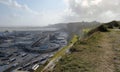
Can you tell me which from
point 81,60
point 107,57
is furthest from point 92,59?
point 107,57

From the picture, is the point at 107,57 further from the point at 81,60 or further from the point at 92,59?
the point at 81,60

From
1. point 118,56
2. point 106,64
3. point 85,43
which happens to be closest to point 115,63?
point 106,64

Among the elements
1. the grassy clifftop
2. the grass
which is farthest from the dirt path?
the grass

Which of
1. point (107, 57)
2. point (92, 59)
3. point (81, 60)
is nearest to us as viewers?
point (81, 60)

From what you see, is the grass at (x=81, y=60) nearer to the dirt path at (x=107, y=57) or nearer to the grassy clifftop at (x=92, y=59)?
the grassy clifftop at (x=92, y=59)

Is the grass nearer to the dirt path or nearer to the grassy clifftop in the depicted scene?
the grassy clifftop

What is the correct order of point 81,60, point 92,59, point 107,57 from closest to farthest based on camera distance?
1. point 81,60
2. point 92,59
3. point 107,57

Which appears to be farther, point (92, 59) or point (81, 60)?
point (92, 59)

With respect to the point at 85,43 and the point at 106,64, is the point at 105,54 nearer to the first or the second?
the point at 106,64

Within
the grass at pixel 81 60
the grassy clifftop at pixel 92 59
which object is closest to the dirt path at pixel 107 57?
the grassy clifftop at pixel 92 59

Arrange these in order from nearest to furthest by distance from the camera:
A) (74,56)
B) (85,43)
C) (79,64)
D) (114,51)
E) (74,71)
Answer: (74,71)
(79,64)
(74,56)
(114,51)
(85,43)

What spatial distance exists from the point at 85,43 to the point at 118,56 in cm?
226

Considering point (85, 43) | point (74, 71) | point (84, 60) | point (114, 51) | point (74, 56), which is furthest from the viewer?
point (85, 43)

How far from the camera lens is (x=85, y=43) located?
897cm
